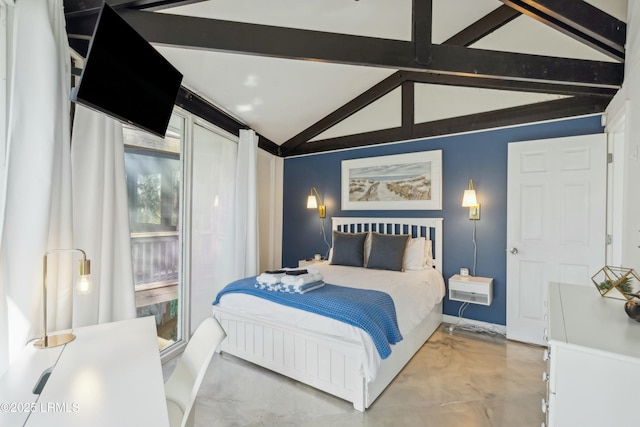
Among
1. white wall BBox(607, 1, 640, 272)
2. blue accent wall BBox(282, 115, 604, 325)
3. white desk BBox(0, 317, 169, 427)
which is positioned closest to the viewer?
white desk BBox(0, 317, 169, 427)

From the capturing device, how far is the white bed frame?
2119 millimetres

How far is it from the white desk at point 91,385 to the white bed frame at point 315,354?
3.95ft

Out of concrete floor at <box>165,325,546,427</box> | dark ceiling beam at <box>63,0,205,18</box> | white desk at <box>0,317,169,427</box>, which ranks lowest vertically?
concrete floor at <box>165,325,546,427</box>

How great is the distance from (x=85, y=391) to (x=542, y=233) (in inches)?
149

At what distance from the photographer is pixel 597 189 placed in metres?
2.87

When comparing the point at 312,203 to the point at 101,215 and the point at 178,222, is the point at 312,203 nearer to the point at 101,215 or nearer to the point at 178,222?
the point at 178,222

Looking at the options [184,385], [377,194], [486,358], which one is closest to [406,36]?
[377,194]

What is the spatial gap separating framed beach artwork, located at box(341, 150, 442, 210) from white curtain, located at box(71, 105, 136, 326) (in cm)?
300

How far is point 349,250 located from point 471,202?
1.53 metres

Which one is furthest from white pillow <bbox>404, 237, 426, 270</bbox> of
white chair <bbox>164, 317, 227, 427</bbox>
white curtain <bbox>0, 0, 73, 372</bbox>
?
white curtain <bbox>0, 0, 73, 372</bbox>

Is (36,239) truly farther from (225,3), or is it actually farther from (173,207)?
(225,3)

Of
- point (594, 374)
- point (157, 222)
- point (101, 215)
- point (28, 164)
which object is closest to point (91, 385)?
point (28, 164)

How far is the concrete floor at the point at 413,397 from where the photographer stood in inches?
78.9

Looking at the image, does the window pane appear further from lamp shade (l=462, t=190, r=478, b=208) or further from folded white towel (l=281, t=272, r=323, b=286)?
lamp shade (l=462, t=190, r=478, b=208)
